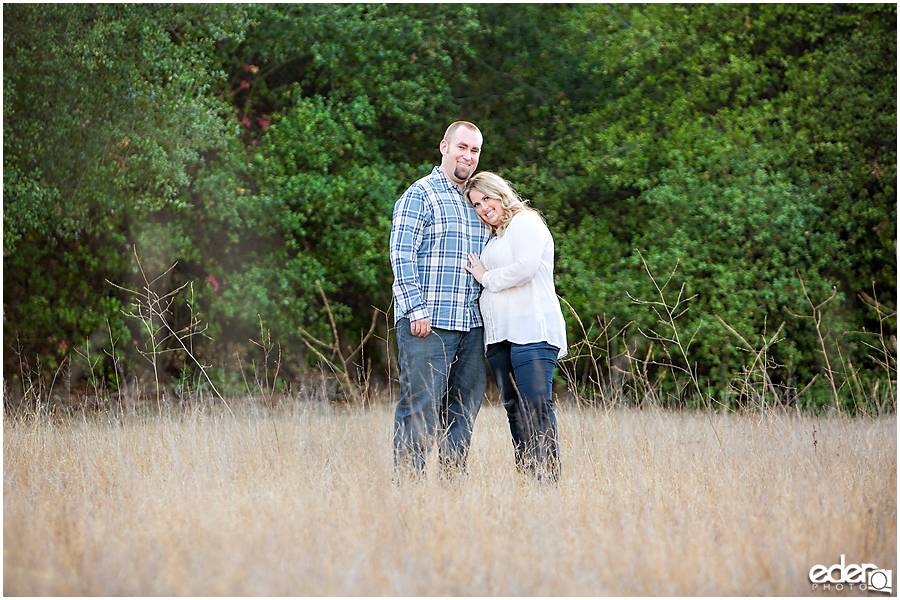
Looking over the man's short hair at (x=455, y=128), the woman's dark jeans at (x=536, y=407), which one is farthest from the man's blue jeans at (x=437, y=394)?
the man's short hair at (x=455, y=128)

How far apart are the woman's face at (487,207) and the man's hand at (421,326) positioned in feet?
1.85

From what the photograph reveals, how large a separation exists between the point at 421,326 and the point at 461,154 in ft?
2.79

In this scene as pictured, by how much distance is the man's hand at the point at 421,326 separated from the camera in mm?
3258


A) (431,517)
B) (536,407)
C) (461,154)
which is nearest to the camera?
(431,517)

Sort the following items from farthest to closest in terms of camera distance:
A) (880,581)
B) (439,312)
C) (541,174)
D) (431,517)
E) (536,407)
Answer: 1. (541,174)
2. (439,312)
3. (536,407)
4. (431,517)
5. (880,581)

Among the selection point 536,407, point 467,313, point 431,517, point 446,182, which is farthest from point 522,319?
point 431,517

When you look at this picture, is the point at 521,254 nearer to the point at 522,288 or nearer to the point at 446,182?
the point at 522,288

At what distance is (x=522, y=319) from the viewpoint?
3.26m

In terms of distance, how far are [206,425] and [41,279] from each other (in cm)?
364

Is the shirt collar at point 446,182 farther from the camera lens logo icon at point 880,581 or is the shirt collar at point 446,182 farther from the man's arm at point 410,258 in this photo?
the camera lens logo icon at point 880,581

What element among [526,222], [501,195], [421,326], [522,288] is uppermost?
[501,195]

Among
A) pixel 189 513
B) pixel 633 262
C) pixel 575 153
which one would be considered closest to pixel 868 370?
pixel 633 262

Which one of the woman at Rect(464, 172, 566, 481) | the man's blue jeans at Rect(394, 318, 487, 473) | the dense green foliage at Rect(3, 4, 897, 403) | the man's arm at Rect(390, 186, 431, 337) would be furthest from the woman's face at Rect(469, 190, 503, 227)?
the dense green foliage at Rect(3, 4, 897, 403)

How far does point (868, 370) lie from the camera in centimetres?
698
